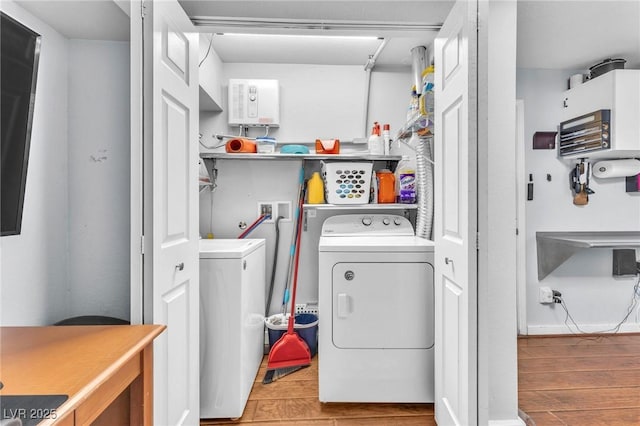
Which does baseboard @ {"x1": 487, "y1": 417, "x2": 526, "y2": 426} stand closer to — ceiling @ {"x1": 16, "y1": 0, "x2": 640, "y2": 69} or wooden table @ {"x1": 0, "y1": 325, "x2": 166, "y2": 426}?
wooden table @ {"x1": 0, "y1": 325, "x2": 166, "y2": 426}

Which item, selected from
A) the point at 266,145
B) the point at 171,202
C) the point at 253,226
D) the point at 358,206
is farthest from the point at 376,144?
the point at 171,202

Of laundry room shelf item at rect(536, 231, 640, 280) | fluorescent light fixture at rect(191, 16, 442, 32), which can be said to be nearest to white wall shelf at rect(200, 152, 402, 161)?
fluorescent light fixture at rect(191, 16, 442, 32)

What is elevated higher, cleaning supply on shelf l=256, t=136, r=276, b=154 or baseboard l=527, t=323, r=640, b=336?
cleaning supply on shelf l=256, t=136, r=276, b=154

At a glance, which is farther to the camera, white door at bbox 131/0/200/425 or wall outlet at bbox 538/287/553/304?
wall outlet at bbox 538/287/553/304

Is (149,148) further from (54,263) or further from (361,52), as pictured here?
(361,52)

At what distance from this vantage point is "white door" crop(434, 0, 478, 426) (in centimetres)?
118

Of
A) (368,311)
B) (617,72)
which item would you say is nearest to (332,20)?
(368,311)

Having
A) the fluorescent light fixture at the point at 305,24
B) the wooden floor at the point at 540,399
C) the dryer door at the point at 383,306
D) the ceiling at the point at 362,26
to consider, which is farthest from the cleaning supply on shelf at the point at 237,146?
the wooden floor at the point at 540,399

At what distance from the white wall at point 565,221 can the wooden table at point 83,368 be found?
9.68 feet

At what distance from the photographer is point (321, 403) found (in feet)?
5.72

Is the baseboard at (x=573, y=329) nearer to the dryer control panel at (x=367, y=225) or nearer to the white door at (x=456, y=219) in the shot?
the dryer control panel at (x=367, y=225)

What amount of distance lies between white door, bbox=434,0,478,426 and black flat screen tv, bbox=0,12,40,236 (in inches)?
53.1

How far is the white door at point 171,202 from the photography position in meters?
1.11

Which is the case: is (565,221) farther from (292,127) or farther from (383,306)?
(292,127)
